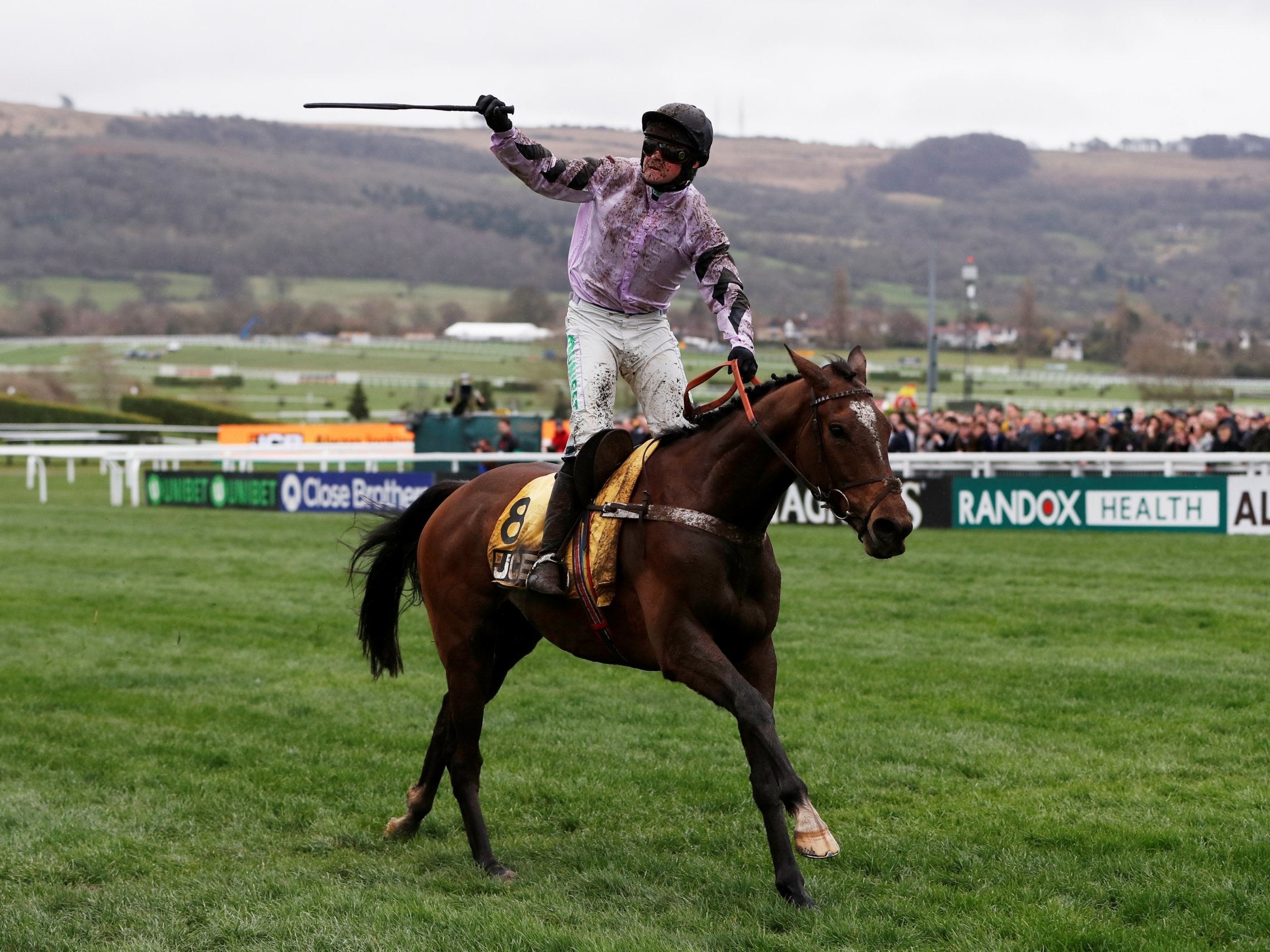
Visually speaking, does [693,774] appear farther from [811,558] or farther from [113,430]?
[113,430]

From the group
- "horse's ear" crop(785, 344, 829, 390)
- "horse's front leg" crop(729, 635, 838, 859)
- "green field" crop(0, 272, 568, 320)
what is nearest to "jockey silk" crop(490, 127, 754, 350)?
"horse's ear" crop(785, 344, 829, 390)

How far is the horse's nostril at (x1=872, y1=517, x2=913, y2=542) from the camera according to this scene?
4426mm

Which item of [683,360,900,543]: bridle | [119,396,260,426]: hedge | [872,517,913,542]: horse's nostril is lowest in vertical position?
[119,396,260,426]: hedge

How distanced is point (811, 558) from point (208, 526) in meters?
8.77

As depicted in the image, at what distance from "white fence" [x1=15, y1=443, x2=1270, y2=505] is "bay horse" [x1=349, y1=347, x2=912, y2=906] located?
10.2 metres

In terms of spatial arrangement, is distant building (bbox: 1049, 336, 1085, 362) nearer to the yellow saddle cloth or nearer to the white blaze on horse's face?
the yellow saddle cloth

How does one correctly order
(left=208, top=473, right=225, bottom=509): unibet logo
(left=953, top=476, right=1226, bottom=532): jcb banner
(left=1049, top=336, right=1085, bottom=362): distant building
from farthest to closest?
1. (left=1049, top=336, right=1085, bottom=362): distant building
2. (left=208, top=473, right=225, bottom=509): unibet logo
3. (left=953, top=476, right=1226, bottom=532): jcb banner

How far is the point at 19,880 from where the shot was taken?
16.8ft

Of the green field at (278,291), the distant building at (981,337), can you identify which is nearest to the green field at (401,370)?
the distant building at (981,337)

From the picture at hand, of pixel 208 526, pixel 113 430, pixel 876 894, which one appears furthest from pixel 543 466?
pixel 113 430

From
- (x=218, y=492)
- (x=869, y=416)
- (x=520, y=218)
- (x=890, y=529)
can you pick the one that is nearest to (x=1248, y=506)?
(x=869, y=416)

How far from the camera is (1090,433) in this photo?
19328 mm

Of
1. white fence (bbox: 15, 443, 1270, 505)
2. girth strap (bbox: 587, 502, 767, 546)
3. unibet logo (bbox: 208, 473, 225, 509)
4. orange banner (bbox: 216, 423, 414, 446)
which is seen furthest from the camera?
orange banner (bbox: 216, 423, 414, 446)

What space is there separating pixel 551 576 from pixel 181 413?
44.9m
